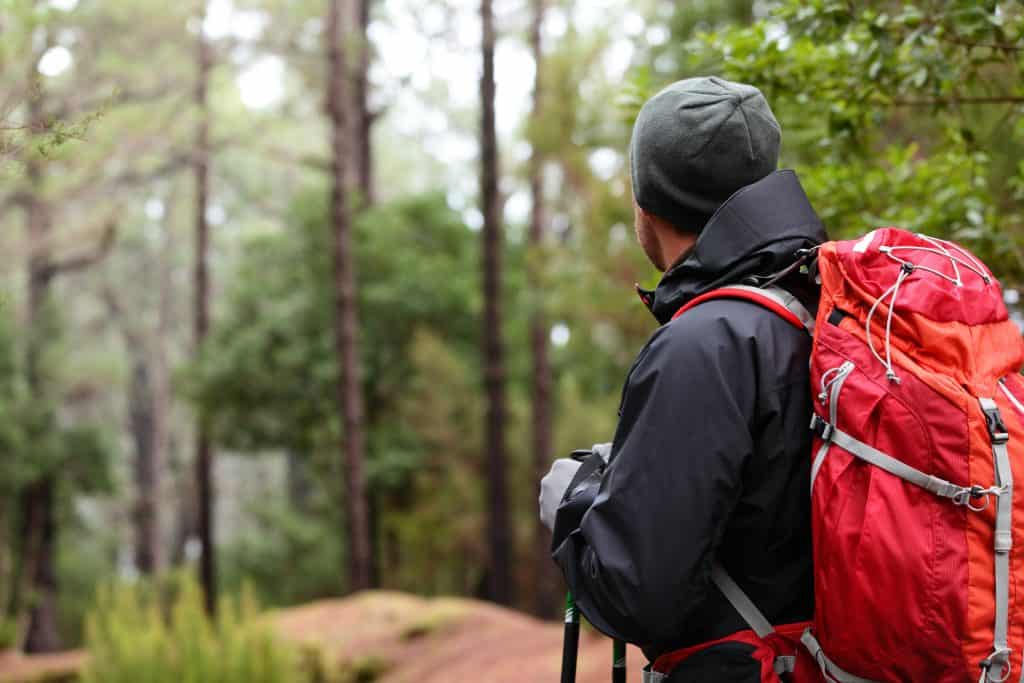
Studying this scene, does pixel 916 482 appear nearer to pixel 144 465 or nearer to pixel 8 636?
pixel 8 636

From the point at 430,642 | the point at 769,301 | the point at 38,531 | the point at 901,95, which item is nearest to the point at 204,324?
the point at 38,531

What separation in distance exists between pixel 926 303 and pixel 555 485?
2.27 ft

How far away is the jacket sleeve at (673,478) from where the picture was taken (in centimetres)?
171

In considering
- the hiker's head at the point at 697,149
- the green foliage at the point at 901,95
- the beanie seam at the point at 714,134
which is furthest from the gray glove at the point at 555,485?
the green foliage at the point at 901,95

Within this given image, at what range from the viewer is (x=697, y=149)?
1928 mm

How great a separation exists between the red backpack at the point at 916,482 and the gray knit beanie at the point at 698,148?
0.95 ft

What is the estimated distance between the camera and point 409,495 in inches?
837

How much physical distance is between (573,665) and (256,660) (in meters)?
6.56

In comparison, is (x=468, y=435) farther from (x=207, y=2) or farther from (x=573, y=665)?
(x=573, y=665)

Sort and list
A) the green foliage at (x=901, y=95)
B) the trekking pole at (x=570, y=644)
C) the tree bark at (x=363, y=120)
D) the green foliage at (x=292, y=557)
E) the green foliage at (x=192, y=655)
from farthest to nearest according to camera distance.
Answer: the tree bark at (x=363, y=120) → the green foliage at (x=292, y=557) → the green foliage at (x=192, y=655) → the green foliage at (x=901, y=95) → the trekking pole at (x=570, y=644)

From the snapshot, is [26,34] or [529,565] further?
[529,565]

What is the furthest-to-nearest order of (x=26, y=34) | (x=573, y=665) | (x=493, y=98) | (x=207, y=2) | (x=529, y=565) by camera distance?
1. (x=529, y=565)
2. (x=207, y=2)
3. (x=493, y=98)
4. (x=26, y=34)
5. (x=573, y=665)

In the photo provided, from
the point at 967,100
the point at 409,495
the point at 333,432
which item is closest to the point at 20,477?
the point at 333,432

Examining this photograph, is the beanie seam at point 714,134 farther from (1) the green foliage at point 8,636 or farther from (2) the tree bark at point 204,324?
(1) the green foliage at point 8,636
